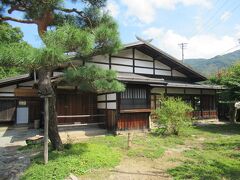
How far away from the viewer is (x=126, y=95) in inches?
466

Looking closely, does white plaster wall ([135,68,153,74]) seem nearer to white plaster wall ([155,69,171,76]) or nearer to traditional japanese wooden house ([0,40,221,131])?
traditional japanese wooden house ([0,40,221,131])

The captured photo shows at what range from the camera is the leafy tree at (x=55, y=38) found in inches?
188

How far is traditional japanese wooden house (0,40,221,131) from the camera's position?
11.8m

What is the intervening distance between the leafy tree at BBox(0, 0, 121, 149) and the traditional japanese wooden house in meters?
2.69

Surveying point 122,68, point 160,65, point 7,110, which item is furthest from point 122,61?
point 7,110

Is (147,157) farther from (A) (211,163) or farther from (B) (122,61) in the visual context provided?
(B) (122,61)

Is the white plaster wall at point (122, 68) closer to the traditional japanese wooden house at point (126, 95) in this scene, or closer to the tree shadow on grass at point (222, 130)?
the traditional japanese wooden house at point (126, 95)

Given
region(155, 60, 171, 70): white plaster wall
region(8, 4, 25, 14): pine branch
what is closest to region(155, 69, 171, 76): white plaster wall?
region(155, 60, 171, 70): white plaster wall

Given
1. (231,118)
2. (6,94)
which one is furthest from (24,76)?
(231,118)

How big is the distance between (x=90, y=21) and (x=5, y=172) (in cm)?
521

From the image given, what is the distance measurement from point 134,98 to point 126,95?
551mm

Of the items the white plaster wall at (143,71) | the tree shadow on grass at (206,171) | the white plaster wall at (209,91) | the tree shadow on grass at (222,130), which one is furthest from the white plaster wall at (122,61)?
the tree shadow on grass at (206,171)

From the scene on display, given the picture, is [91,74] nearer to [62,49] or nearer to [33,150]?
[62,49]

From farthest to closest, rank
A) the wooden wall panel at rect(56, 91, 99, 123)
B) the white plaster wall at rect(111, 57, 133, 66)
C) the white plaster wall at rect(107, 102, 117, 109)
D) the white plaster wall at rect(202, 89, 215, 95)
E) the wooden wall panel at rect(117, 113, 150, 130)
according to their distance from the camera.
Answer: the white plaster wall at rect(202, 89, 215, 95)
the white plaster wall at rect(111, 57, 133, 66)
the wooden wall panel at rect(56, 91, 99, 123)
the white plaster wall at rect(107, 102, 117, 109)
the wooden wall panel at rect(117, 113, 150, 130)
